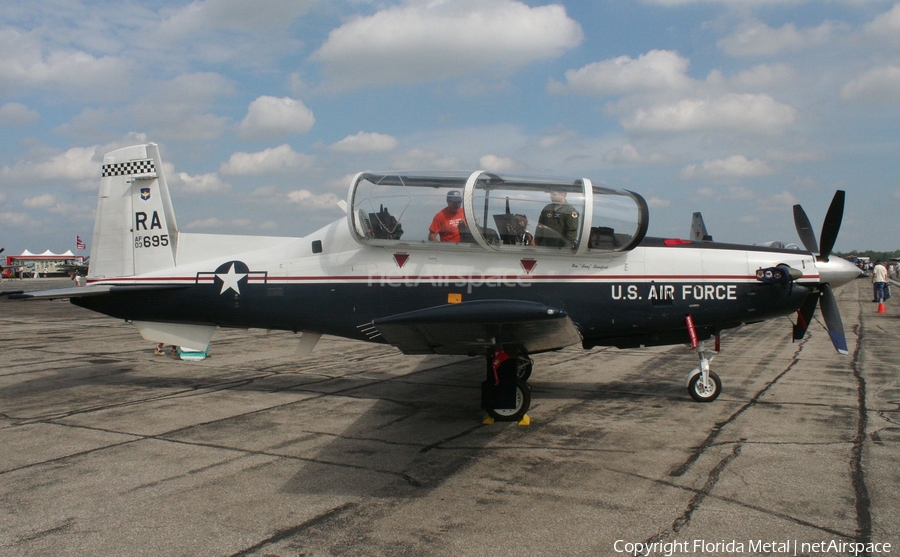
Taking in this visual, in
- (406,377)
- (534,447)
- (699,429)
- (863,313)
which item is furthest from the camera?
(863,313)

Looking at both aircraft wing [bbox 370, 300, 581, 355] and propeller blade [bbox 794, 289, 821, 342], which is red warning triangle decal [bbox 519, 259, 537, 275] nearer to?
aircraft wing [bbox 370, 300, 581, 355]

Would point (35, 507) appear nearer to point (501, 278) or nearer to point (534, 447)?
point (534, 447)

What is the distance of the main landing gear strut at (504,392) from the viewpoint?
6301 millimetres

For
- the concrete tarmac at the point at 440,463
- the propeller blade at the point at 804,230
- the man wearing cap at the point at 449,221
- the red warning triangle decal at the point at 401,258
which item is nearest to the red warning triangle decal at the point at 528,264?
the man wearing cap at the point at 449,221

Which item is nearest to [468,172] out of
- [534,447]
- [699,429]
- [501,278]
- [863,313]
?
[501,278]

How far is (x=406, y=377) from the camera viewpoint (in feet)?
30.6

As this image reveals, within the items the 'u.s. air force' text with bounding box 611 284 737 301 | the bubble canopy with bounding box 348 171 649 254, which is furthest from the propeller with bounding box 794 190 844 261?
the bubble canopy with bounding box 348 171 649 254

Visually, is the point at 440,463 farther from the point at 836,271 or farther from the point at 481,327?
the point at 836,271

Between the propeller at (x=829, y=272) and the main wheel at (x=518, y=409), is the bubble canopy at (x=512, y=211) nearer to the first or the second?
the main wheel at (x=518, y=409)

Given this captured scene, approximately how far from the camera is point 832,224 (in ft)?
22.6

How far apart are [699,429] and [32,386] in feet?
28.5

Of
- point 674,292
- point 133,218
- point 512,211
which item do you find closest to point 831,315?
point 674,292

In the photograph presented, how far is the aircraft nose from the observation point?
22.5 ft

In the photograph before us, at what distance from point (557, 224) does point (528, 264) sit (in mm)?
509
